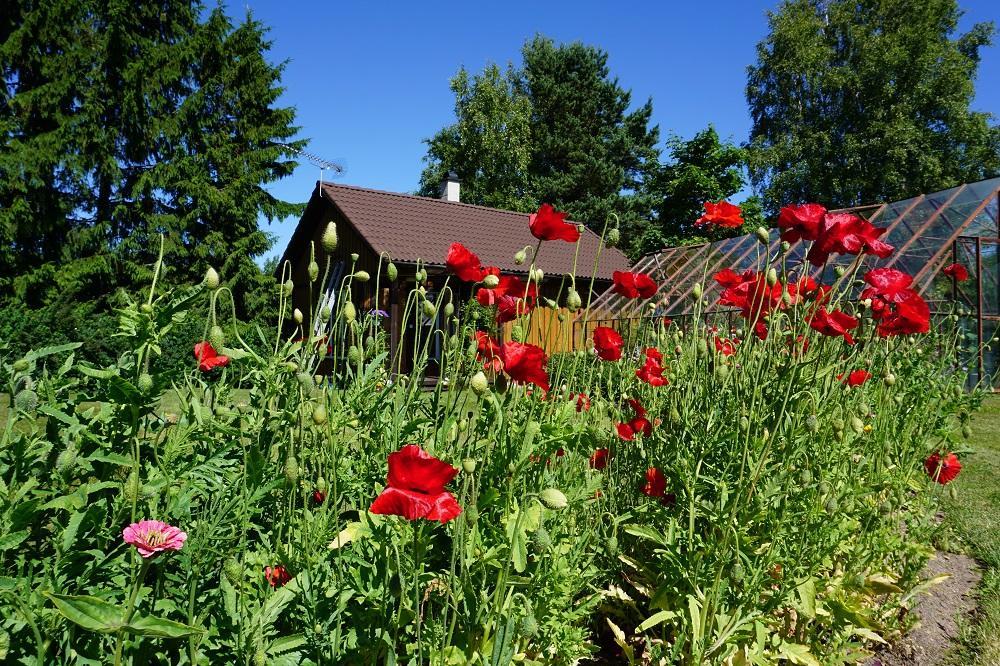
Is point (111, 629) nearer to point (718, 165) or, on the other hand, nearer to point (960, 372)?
point (960, 372)

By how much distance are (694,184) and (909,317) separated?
21769 mm

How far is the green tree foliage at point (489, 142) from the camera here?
25859mm

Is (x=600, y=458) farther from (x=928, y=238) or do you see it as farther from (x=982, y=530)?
(x=928, y=238)

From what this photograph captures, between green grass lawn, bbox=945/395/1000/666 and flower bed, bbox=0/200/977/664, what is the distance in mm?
280

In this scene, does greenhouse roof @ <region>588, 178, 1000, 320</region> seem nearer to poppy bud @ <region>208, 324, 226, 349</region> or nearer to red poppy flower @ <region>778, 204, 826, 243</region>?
red poppy flower @ <region>778, 204, 826, 243</region>

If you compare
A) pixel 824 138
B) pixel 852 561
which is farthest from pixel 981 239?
pixel 824 138

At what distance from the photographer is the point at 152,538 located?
0.92 meters

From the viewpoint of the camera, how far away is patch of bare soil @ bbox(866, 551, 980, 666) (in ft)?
7.35

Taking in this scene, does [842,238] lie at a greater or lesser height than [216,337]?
greater

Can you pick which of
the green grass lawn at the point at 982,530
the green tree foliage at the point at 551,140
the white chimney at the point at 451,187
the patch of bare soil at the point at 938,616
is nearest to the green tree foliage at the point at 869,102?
the green tree foliage at the point at 551,140

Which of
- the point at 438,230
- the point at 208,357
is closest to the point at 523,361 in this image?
the point at 208,357

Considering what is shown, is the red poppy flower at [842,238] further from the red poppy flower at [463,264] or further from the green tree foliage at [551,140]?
the green tree foliage at [551,140]

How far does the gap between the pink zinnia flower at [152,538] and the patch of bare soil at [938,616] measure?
90.5 inches

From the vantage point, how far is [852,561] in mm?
2107
